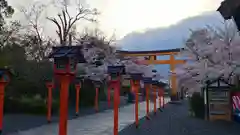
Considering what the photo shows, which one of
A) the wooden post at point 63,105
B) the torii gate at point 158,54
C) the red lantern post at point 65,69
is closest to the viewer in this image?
the wooden post at point 63,105

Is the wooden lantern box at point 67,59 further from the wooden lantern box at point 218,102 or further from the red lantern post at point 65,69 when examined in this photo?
the wooden lantern box at point 218,102

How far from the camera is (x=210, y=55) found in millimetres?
18109

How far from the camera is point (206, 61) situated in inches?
701

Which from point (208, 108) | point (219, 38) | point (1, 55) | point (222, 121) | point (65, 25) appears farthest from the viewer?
point (65, 25)

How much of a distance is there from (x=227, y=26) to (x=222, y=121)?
6324 millimetres

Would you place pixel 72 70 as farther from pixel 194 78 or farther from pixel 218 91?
pixel 194 78

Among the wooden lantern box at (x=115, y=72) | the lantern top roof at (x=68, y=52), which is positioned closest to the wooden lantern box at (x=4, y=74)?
the wooden lantern box at (x=115, y=72)

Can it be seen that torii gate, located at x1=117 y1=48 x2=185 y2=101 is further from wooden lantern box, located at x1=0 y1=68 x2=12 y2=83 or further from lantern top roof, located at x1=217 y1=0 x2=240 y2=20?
lantern top roof, located at x1=217 y1=0 x2=240 y2=20

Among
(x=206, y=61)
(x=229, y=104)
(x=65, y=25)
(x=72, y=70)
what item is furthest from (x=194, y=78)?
(x=65, y=25)

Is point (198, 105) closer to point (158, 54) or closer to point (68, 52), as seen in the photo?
point (68, 52)

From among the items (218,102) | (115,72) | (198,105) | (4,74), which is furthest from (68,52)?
(198,105)

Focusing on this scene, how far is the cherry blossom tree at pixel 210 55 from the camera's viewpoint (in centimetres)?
1669

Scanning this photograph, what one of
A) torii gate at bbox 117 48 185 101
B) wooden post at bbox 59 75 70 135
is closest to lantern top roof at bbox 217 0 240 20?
wooden post at bbox 59 75 70 135

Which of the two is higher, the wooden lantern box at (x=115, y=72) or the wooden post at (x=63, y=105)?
the wooden lantern box at (x=115, y=72)
